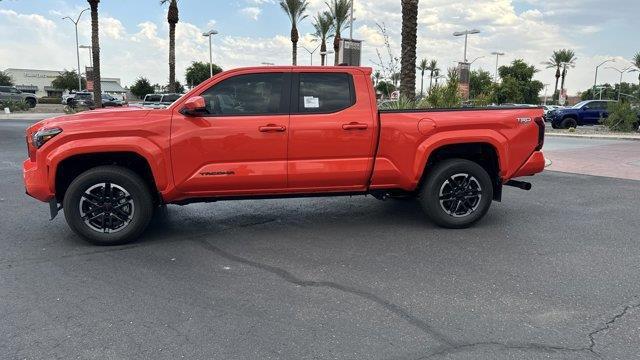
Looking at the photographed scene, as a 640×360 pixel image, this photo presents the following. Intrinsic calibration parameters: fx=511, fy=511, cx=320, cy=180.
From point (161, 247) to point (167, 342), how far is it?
7.17 feet

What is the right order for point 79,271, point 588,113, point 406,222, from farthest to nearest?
point 588,113 < point 406,222 < point 79,271

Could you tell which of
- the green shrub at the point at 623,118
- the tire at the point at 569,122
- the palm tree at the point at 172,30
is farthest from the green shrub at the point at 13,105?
the green shrub at the point at 623,118

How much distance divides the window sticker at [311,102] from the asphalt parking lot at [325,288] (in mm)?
1465

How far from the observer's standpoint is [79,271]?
15.4 ft

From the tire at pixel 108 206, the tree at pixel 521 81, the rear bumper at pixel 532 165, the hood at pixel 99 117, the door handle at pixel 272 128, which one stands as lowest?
the tire at pixel 108 206

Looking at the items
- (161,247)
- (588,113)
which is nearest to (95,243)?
(161,247)

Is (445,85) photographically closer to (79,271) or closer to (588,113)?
(79,271)

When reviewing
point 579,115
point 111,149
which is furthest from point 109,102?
point 111,149

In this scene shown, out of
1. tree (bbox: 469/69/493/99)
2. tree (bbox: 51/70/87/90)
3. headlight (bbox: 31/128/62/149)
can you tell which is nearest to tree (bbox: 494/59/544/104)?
tree (bbox: 469/69/493/99)

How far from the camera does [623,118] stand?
75.6 ft

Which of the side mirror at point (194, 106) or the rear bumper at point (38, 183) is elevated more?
the side mirror at point (194, 106)

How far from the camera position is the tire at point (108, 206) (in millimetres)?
5273

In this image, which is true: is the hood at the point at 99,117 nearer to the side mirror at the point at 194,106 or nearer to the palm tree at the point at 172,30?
the side mirror at the point at 194,106

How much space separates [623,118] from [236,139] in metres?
23.0
